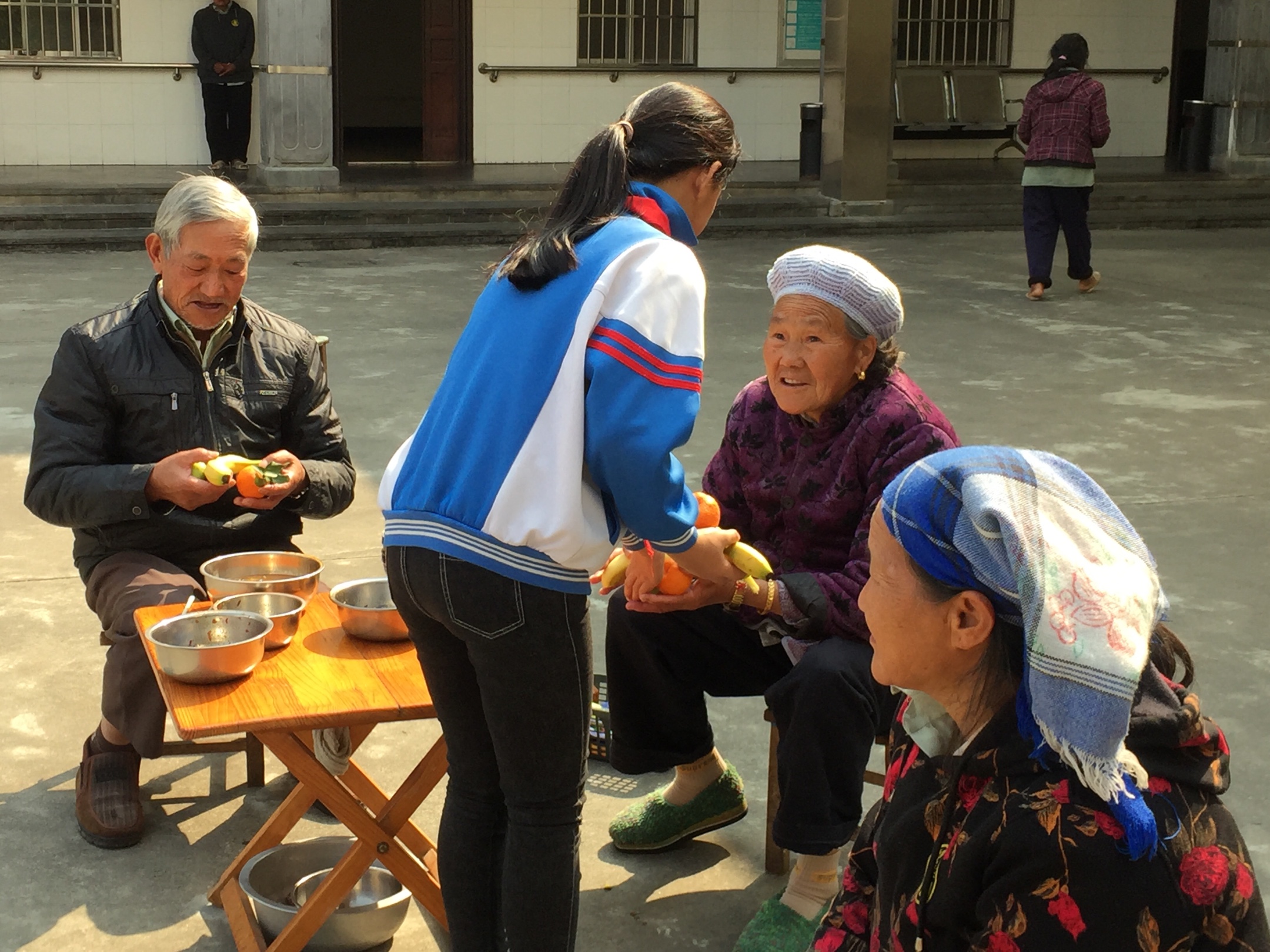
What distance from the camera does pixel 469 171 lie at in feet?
54.5

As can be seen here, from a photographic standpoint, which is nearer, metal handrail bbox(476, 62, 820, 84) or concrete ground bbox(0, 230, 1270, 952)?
concrete ground bbox(0, 230, 1270, 952)

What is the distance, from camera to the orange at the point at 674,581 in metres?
2.94

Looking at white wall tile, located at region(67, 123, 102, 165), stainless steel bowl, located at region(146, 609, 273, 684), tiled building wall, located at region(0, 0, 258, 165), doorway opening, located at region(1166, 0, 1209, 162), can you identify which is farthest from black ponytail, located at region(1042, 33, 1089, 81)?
white wall tile, located at region(67, 123, 102, 165)

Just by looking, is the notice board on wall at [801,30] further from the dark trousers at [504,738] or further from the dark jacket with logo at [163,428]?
the dark trousers at [504,738]

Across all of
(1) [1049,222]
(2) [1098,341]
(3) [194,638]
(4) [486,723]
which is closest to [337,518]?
(3) [194,638]

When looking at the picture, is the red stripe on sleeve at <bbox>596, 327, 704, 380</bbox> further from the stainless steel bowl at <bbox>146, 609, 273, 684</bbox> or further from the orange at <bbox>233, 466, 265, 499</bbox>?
the orange at <bbox>233, 466, 265, 499</bbox>

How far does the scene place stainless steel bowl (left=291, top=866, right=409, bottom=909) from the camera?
9.86ft

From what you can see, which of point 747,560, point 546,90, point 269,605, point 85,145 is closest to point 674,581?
point 747,560

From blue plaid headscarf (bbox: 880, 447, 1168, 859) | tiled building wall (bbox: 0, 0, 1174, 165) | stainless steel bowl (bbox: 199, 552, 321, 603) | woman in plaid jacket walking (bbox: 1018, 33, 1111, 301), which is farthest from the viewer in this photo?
tiled building wall (bbox: 0, 0, 1174, 165)

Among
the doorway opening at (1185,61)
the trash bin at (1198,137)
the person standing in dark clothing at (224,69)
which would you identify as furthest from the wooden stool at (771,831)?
the doorway opening at (1185,61)

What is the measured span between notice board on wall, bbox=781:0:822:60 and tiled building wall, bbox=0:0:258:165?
20.5 ft

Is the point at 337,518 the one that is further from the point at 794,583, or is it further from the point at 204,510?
the point at 794,583

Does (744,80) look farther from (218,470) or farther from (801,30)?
(218,470)

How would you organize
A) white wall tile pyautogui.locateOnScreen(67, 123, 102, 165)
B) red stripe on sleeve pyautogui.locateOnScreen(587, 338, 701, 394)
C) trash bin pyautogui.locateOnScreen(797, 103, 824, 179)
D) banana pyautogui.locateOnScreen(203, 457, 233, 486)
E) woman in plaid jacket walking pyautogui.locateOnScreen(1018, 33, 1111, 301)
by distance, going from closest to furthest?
red stripe on sleeve pyautogui.locateOnScreen(587, 338, 701, 394) < banana pyautogui.locateOnScreen(203, 457, 233, 486) < woman in plaid jacket walking pyautogui.locateOnScreen(1018, 33, 1111, 301) < white wall tile pyautogui.locateOnScreen(67, 123, 102, 165) < trash bin pyautogui.locateOnScreen(797, 103, 824, 179)
